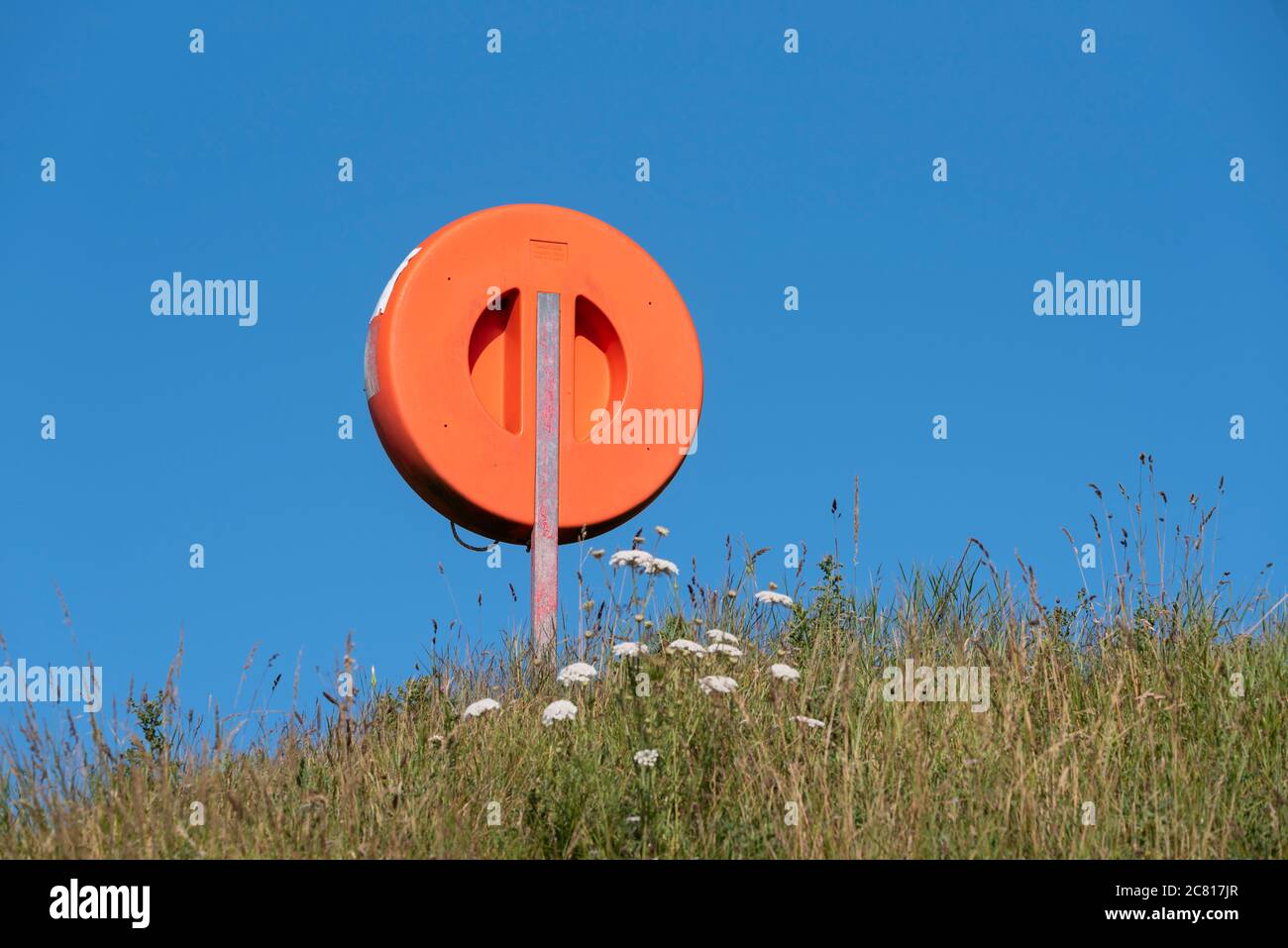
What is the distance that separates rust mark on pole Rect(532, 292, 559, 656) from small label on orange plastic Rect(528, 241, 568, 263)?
19 centimetres

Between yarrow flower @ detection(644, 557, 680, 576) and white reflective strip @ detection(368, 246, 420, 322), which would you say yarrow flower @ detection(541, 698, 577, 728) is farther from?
white reflective strip @ detection(368, 246, 420, 322)

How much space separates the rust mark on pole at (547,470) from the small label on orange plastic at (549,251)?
19 centimetres

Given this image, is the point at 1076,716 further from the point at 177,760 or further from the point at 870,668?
the point at 177,760

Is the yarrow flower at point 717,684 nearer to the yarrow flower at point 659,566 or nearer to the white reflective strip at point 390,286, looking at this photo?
the yarrow flower at point 659,566

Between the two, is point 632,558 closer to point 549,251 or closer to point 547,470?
point 547,470

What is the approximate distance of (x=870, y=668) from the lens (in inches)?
179

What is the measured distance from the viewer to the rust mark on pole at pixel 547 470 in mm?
5832

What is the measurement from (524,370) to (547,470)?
0.52m

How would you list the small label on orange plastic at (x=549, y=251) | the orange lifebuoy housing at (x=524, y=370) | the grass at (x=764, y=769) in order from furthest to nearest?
1. the small label on orange plastic at (x=549, y=251)
2. the orange lifebuoy housing at (x=524, y=370)
3. the grass at (x=764, y=769)

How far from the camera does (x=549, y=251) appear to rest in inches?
239

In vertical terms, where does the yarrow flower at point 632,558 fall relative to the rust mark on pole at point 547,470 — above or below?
below

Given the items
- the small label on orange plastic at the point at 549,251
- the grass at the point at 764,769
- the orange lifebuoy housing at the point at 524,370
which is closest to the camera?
the grass at the point at 764,769

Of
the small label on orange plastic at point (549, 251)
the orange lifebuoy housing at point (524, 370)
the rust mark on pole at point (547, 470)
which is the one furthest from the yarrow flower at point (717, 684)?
the small label on orange plastic at point (549, 251)
